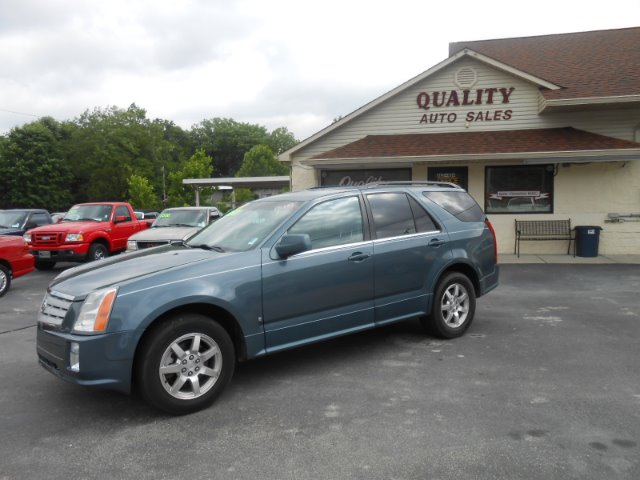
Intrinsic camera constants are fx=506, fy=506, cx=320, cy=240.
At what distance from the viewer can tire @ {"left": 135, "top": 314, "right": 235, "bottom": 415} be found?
3.63m

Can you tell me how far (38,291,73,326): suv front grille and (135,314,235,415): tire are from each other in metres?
0.65

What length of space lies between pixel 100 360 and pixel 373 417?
1.97 m

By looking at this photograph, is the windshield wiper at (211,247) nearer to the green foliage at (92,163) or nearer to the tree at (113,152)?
the green foliage at (92,163)

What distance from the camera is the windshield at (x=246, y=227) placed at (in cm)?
452

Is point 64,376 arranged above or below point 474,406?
above

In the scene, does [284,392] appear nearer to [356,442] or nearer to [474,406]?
[356,442]

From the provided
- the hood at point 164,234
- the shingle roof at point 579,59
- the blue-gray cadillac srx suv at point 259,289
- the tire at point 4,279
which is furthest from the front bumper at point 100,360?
the shingle roof at point 579,59

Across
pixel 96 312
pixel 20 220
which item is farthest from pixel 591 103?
pixel 20 220

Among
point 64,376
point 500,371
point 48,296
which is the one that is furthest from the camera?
point 500,371

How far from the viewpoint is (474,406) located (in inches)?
151

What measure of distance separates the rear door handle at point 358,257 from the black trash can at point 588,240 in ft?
32.5

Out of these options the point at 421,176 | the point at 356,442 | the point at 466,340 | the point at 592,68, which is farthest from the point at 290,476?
the point at 592,68

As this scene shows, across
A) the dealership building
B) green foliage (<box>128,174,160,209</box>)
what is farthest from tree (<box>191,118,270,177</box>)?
the dealership building

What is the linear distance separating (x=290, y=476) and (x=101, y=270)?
7.50 ft
